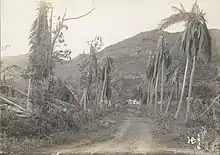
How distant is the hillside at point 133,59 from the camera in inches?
108

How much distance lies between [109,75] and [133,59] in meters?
0.20

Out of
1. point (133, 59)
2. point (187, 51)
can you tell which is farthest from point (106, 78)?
point (187, 51)

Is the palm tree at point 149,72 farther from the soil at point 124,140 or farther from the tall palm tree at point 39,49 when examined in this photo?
the tall palm tree at point 39,49

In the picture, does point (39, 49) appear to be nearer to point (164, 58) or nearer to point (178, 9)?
point (164, 58)

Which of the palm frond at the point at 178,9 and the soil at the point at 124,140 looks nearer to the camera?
the soil at the point at 124,140

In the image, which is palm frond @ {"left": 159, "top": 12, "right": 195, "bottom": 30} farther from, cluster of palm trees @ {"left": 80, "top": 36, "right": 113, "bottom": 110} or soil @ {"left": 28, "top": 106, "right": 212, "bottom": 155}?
soil @ {"left": 28, "top": 106, "right": 212, "bottom": 155}

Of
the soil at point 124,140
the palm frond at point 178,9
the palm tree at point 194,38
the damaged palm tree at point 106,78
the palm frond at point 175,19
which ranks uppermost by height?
the palm frond at point 178,9

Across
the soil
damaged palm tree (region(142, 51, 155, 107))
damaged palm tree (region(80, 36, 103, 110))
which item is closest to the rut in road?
the soil

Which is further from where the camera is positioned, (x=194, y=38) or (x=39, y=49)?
(x=39, y=49)

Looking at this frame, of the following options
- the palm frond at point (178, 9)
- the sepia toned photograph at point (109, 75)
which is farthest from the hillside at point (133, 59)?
the palm frond at point (178, 9)

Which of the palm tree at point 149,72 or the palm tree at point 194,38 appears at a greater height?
the palm tree at point 194,38

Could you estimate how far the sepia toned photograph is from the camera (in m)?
2.70

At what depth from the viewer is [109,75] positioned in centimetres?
280

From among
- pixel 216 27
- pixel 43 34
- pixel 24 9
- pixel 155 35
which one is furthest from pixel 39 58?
pixel 216 27
